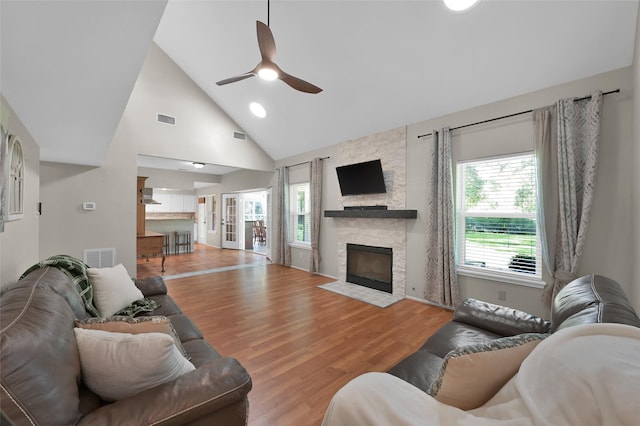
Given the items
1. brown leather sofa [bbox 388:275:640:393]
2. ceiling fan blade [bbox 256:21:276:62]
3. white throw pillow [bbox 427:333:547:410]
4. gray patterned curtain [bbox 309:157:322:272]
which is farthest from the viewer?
gray patterned curtain [bbox 309:157:322:272]

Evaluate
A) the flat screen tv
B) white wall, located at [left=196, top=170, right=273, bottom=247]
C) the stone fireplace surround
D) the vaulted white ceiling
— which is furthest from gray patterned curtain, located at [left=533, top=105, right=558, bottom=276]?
white wall, located at [left=196, top=170, right=273, bottom=247]

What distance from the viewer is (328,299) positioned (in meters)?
3.96

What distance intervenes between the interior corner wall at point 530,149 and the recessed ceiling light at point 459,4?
1.28m

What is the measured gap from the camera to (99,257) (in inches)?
170

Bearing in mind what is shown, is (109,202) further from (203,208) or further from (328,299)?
(203,208)

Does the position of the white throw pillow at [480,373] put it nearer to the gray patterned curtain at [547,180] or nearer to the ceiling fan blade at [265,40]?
the gray patterned curtain at [547,180]

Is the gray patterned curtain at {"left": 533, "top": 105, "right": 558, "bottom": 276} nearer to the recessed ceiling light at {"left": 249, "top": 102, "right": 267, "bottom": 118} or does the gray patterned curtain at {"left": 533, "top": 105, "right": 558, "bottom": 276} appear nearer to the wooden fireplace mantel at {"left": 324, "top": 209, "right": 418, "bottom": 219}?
the wooden fireplace mantel at {"left": 324, "top": 209, "right": 418, "bottom": 219}

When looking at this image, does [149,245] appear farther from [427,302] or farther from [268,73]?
[427,302]

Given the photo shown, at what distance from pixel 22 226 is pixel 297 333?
Answer: 104 inches

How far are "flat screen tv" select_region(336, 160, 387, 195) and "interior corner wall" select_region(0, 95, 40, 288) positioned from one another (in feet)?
12.8

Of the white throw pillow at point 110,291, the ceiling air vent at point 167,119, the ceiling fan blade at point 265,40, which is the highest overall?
the ceiling air vent at point 167,119

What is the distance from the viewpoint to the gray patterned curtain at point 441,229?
3.47 m

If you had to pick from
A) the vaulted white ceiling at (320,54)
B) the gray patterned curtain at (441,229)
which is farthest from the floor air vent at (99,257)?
the gray patterned curtain at (441,229)

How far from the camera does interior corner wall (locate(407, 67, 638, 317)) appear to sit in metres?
2.46
